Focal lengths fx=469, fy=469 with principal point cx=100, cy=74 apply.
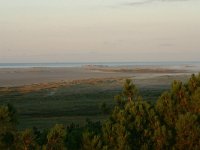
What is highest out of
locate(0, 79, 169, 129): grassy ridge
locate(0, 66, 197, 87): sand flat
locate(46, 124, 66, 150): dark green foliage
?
locate(46, 124, 66, 150): dark green foliage

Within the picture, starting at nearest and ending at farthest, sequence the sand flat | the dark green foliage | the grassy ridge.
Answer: the dark green foliage < the grassy ridge < the sand flat

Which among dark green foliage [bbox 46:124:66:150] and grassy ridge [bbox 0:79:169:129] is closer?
dark green foliage [bbox 46:124:66:150]

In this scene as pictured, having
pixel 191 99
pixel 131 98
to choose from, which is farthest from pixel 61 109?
pixel 191 99

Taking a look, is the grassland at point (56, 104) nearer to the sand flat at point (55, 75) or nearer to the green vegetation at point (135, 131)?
the green vegetation at point (135, 131)

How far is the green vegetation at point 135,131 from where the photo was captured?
54.7 ft

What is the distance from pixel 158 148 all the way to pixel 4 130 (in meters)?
5.89

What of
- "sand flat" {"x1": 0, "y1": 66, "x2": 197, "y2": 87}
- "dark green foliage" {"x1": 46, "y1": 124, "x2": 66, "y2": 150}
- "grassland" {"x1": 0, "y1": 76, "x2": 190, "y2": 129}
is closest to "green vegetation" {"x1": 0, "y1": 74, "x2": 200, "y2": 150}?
"dark green foliage" {"x1": 46, "y1": 124, "x2": 66, "y2": 150}

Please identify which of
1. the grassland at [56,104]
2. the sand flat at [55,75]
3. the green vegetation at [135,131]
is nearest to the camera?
the green vegetation at [135,131]

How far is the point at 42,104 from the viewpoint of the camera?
201 feet

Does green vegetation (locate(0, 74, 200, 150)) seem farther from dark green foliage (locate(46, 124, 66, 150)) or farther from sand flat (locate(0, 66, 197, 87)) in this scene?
sand flat (locate(0, 66, 197, 87))

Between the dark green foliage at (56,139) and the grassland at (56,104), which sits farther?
the grassland at (56,104)

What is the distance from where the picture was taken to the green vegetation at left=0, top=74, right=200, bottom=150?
16.7 meters

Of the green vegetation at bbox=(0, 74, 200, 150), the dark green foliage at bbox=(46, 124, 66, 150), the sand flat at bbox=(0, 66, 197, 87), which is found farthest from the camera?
the sand flat at bbox=(0, 66, 197, 87)

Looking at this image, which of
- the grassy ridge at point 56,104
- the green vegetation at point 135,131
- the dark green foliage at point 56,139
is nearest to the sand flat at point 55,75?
the grassy ridge at point 56,104
